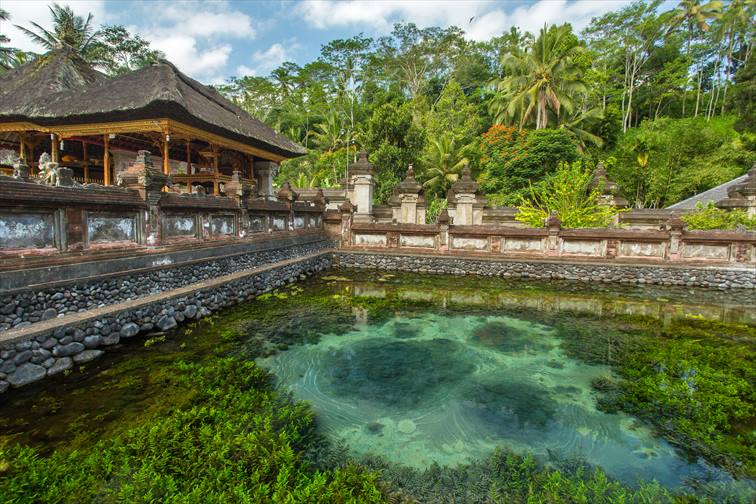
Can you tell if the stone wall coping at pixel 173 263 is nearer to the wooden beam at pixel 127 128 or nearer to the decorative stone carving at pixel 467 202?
the wooden beam at pixel 127 128

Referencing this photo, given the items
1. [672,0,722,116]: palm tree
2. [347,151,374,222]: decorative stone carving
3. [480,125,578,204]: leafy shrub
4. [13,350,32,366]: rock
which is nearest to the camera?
[13,350,32,366]: rock

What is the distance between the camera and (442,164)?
78.3 ft

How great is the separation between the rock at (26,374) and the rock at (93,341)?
660mm

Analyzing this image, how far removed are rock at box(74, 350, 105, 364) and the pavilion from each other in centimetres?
761

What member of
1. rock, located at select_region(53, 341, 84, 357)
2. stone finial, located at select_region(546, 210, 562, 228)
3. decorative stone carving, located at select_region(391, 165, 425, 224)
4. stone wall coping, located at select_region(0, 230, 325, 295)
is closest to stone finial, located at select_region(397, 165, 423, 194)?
decorative stone carving, located at select_region(391, 165, 425, 224)

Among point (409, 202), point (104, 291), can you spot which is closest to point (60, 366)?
point (104, 291)

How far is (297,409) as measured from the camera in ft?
14.4

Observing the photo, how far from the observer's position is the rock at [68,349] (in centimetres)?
514

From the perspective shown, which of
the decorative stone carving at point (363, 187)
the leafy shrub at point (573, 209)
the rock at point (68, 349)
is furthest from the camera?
the decorative stone carving at point (363, 187)

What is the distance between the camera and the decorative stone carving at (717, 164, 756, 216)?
13.7 meters

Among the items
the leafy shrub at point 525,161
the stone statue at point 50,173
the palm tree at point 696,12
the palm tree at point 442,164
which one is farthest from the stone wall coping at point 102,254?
the palm tree at point 696,12

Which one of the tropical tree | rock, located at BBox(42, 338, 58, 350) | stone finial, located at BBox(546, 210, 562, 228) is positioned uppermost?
the tropical tree

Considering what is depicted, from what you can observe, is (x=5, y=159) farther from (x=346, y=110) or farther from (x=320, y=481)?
(x=346, y=110)

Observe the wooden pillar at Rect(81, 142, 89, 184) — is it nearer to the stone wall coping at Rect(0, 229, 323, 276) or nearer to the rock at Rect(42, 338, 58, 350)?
the stone wall coping at Rect(0, 229, 323, 276)
